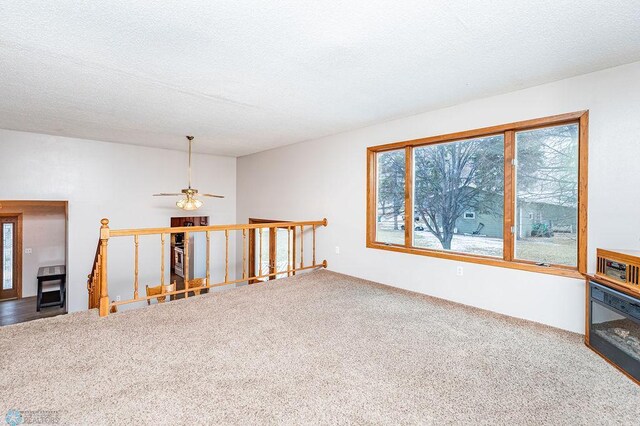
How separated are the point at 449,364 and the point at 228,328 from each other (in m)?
1.93

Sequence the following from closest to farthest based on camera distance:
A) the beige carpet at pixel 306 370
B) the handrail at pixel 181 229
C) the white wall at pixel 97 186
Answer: the beige carpet at pixel 306 370 → the handrail at pixel 181 229 → the white wall at pixel 97 186

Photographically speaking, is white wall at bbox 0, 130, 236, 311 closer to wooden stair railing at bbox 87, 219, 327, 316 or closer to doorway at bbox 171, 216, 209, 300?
doorway at bbox 171, 216, 209, 300

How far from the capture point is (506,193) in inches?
128

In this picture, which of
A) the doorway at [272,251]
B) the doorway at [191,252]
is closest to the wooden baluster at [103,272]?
the doorway at [272,251]

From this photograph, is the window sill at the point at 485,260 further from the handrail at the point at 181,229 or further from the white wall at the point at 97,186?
the white wall at the point at 97,186

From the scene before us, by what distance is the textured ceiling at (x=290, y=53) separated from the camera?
1.86 meters

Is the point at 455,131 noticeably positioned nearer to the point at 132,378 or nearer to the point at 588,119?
the point at 588,119

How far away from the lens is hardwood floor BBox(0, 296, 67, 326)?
266 inches

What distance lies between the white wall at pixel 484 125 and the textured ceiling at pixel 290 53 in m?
0.22

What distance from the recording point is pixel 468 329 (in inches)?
112

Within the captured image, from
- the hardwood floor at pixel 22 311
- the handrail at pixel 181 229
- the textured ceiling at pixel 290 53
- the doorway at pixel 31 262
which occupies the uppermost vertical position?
the textured ceiling at pixel 290 53

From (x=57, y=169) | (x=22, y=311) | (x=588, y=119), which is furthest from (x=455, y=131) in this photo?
(x=22, y=311)

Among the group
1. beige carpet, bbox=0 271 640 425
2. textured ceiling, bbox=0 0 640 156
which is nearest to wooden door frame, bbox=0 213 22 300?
textured ceiling, bbox=0 0 640 156

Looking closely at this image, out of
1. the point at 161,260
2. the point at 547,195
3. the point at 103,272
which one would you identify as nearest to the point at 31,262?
the point at 161,260
